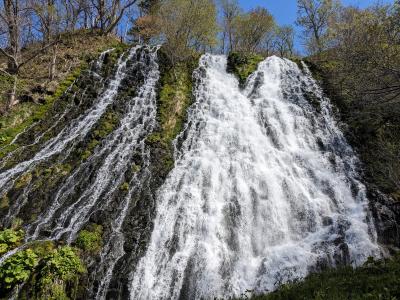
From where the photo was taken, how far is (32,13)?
22.6 m

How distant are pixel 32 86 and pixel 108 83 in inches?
179

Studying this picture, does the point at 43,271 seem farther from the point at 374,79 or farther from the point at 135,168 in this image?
the point at 374,79

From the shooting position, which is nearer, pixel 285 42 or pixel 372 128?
pixel 372 128

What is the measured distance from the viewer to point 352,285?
6.49 meters

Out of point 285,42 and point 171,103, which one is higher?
point 285,42

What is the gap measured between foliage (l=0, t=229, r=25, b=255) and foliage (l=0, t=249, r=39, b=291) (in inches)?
27.8

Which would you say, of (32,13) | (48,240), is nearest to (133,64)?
(32,13)

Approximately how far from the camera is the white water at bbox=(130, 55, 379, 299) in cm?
1084

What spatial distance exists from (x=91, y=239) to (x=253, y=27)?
33.3m

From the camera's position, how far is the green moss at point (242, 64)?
23484mm

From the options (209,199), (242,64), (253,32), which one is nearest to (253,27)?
(253,32)

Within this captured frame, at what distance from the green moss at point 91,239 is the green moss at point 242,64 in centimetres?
1441

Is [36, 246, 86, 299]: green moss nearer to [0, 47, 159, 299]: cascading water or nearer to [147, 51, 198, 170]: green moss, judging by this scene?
[0, 47, 159, 299]: cascading water

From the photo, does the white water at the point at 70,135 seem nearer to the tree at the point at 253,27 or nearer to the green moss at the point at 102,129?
the green moss at the point at 102,129
